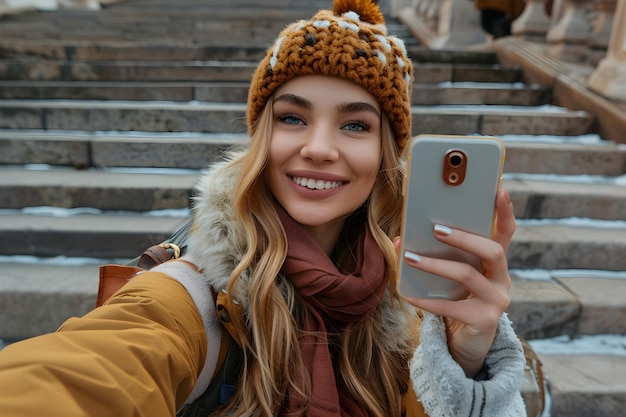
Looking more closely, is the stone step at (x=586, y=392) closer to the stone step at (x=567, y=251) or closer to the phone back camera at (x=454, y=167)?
the stone step at (x=567, y=251)

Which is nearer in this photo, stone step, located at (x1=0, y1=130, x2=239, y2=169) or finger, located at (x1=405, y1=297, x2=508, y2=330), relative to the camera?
finger, located at (x1=405, y1=297, x2=508, y2=330)

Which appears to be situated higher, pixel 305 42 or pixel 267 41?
pixel 267 41

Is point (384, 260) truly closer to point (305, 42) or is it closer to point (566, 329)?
point (305, 42)

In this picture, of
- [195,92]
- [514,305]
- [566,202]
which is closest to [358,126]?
[514,305]

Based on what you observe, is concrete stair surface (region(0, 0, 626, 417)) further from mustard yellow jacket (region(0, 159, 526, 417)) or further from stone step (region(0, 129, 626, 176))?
mustard yellow jacket (region(0, 159, 526, 417))

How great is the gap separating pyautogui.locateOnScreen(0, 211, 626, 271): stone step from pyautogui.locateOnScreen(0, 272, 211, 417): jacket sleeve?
1.82 m

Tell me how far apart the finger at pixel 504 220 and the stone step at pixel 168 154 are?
108 inches

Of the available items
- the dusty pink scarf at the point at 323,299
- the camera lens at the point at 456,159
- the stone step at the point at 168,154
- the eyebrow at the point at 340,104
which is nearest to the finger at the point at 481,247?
the camera lens at the point at 456,159

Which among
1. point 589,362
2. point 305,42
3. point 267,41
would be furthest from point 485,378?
point 267,41

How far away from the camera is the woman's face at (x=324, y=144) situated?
1148mm

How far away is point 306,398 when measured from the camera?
42.3 inches

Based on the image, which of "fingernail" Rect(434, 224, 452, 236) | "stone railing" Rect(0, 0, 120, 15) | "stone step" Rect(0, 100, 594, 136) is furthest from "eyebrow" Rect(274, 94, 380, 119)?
"stone railing" Rect(0, 0, 120, 15)

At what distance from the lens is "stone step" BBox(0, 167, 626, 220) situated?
2.92 m

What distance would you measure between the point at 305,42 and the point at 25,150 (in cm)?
316
